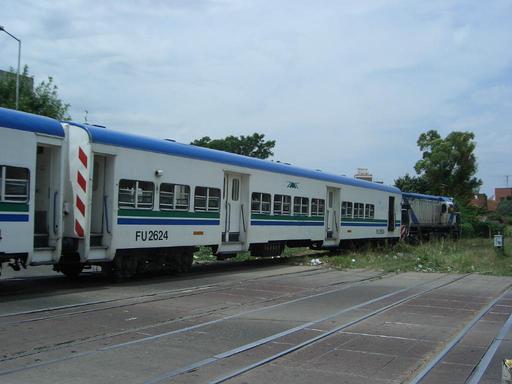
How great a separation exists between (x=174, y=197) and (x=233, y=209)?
10.9ft

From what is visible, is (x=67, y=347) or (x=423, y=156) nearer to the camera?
(x=67, y=347)

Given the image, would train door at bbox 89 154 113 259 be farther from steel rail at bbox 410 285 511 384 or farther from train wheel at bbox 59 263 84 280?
steel rail at bbox 410 285 511 384

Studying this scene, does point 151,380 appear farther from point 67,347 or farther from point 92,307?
point 92,307

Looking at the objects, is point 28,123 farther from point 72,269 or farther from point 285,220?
point 285,220

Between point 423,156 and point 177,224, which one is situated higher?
point 423,156

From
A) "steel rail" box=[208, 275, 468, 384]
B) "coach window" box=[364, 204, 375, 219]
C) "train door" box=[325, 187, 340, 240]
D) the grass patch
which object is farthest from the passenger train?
"coach window" box=[364, 204, 375, 219]

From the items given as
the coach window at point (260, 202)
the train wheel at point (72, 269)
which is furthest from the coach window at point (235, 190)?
the train wheel at point (72, 269)

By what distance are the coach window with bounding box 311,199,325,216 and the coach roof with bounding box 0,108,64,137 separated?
12.1m

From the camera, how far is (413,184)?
62.3m

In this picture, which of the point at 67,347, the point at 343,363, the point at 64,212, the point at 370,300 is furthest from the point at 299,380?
the point at 64,212

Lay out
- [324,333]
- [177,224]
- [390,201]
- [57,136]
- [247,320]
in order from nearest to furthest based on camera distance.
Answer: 1. [324,333]
2. [247,320]
3. [57,136]
4. [177,224]
5. [390,201]

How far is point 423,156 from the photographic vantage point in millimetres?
55688

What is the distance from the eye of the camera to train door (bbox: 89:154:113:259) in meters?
12.8

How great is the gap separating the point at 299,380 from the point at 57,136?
7.73 meters
